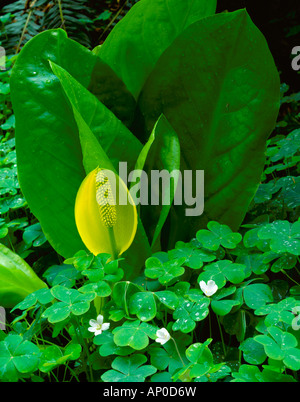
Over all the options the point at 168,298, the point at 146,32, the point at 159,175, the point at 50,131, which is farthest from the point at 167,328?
the point at 146,32

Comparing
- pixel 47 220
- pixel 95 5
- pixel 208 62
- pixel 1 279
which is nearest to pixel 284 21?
pixel 95 5

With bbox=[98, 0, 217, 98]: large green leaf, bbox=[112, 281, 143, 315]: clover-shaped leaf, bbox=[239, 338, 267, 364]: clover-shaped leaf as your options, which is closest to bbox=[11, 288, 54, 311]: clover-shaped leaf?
bbox=[112, 281, 143, 315]: clover-shaped leaf

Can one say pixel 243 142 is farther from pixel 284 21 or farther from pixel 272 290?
pixel 284 21

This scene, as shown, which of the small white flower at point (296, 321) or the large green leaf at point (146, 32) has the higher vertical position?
the large green leaf at point (146, 32)

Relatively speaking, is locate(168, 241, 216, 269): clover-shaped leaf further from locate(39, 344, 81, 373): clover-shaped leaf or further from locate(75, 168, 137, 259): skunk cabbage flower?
locate(39, 344, 81, 373): clover-shaped leaf

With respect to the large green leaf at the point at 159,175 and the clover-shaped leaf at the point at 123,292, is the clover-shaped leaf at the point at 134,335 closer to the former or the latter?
the clover-shaped leaf at the point at 123,292

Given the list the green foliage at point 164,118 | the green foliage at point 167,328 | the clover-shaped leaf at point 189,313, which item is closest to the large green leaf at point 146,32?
the green foliage at point 164,118
